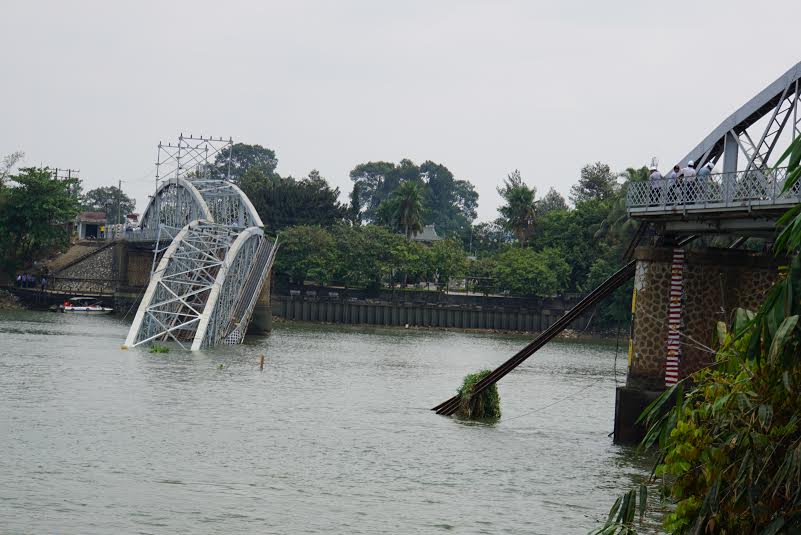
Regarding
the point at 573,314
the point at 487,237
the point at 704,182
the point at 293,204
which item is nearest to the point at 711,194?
the point at 704,182

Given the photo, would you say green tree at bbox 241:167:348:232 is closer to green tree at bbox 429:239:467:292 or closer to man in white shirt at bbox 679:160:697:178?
green tree at bbox 429:239:467:292

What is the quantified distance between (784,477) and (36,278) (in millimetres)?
115636

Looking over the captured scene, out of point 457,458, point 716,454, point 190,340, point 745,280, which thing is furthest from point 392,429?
point 190,340

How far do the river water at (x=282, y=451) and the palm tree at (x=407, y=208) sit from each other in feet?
298

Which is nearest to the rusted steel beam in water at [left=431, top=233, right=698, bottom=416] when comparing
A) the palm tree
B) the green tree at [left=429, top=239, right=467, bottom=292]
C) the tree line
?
the tree line

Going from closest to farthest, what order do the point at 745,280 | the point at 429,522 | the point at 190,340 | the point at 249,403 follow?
the point at 429,522, the point at 745,280, the point at 249,403, the point at 190,340

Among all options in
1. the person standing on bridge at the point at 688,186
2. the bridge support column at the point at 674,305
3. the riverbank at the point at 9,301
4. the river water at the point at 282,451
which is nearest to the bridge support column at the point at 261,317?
the river water at the point at 282,451

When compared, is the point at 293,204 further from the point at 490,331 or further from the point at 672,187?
the point at 672,187

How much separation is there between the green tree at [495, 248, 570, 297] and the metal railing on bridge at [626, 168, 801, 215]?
90295 mm

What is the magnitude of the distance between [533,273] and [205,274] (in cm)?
5800

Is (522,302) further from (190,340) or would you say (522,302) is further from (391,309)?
(190,340)

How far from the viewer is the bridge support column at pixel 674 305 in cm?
3391

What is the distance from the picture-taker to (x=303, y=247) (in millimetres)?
127875

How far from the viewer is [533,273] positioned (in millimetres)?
124438
